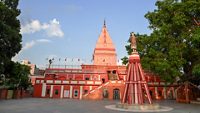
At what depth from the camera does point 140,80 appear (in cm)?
2053

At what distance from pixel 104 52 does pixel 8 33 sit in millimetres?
41644

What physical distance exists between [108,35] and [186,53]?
1859 inches

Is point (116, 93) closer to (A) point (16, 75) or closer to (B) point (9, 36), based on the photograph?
(A) point (16, 75)

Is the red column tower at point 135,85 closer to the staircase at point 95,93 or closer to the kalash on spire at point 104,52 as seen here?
the staircase at point 95,93

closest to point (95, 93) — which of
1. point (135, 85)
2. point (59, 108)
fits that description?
point (135, 85)

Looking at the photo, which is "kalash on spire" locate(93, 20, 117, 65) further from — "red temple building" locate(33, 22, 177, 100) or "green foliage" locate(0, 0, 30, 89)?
"green foliage" locate(0, 0, 30, 89)

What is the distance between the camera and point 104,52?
66.8m

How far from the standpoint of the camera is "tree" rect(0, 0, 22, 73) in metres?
27.2

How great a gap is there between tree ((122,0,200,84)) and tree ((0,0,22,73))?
58.8ft

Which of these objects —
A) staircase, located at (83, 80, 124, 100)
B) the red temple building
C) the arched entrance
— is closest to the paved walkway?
A: staircase, located at (83, 80, 124, 100)

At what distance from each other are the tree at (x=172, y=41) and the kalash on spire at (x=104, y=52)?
118 feet

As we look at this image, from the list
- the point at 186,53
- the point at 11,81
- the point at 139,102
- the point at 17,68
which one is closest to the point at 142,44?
the point at 186,53

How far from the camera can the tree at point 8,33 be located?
89.2 feet

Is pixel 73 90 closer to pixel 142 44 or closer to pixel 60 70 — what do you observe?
pixel 60 70
